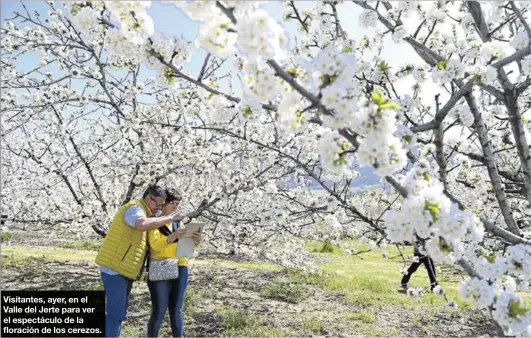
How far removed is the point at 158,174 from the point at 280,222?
2.15 m

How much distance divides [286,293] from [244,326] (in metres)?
2.27

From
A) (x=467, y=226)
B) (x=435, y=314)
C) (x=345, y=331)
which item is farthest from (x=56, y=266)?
(x=467, y=226)

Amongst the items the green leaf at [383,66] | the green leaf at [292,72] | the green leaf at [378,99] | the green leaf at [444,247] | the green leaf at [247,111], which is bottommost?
the green leaf at [444,247]

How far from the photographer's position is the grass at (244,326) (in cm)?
575

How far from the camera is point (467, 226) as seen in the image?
2.12 metres

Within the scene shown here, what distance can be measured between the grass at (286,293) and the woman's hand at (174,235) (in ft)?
13.9

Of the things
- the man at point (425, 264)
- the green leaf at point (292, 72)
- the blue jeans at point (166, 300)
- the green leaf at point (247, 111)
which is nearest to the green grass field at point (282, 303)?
the man at point (425, 264)

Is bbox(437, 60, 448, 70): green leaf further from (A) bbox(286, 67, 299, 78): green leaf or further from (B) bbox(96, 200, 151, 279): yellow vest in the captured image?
(B) bbox(96, 200, 151, 279): yellow vest

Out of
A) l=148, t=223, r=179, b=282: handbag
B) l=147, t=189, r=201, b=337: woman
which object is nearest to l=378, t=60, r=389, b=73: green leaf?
l=147, t=189, r=201, b=337: woman

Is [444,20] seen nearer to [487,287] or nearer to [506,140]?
[506,140]

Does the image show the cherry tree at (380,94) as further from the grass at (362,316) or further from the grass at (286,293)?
the grass at (286,293)

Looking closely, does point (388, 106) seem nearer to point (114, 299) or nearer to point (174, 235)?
point (174, 235)

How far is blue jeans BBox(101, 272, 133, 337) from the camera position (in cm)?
400

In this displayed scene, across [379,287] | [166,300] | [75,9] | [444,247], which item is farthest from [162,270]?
[379,287]
